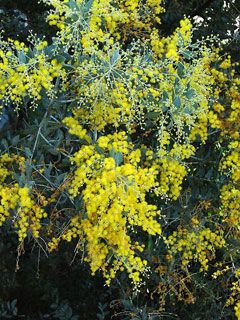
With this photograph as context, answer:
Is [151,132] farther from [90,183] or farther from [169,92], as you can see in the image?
[90,183]

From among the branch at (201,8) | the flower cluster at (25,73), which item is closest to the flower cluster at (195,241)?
the flower cluster at (25,73)

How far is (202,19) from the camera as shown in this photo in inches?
186

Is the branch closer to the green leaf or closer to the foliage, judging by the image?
the foliage

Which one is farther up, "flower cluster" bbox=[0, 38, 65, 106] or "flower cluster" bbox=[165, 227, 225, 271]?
"flower cluster" bbox=[0, 38, 65, 106]

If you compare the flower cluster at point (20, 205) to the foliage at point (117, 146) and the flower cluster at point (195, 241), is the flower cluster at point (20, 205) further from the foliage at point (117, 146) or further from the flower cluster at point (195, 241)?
the flower cluster at point (195, 241)

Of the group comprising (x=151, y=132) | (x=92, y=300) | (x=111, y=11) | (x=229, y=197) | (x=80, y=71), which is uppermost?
(x=111, y=11)

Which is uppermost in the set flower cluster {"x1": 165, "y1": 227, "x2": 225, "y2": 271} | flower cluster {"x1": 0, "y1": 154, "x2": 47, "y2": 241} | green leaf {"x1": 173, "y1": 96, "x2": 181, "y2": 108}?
green leaf {"x1": 173, "y1": 96, "x2": 181, "y2": 108}

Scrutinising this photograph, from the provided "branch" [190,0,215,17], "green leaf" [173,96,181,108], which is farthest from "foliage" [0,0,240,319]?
"branch" [190,0,215,17]

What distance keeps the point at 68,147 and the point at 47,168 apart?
0.20 metres

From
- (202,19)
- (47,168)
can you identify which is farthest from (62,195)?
(202,19)

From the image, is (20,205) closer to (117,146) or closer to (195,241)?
(117,146)

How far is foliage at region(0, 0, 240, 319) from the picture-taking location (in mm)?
2625

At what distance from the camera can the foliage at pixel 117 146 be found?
2.62 m

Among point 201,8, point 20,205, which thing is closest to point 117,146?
point 20,205
